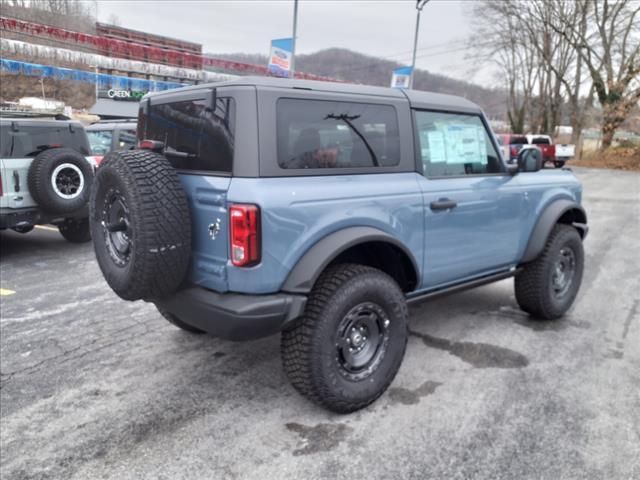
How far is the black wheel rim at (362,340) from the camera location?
2.92 m

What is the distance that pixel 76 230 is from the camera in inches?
300

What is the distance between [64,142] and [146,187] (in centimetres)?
527

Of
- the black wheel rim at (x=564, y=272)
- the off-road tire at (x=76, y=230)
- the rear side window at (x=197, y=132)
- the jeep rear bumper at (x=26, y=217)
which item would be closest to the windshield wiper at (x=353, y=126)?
the rear side window at (x=197, y=132)

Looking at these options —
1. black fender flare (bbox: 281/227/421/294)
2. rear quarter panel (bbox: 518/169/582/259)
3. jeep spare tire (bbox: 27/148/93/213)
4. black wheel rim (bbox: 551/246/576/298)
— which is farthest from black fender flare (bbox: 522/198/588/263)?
jeep spare tire (bbox: 27/148/93/213)

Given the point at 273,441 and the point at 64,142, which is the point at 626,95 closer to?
the point at 64,142

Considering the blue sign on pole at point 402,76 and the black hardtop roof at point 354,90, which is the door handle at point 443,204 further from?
the blue sign on pole at point 402,76

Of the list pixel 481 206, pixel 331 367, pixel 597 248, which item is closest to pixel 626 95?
pixel 597 248

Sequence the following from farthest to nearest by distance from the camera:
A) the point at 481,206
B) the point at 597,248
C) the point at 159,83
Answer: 1. the point at 159,83
2. the point at 597,248
3. the point at 481,206

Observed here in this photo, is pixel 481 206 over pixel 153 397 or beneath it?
over

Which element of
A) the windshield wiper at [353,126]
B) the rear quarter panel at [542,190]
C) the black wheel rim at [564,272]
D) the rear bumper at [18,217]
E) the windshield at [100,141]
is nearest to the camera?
the windshield wiper at [353,126]

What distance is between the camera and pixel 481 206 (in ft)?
12.2

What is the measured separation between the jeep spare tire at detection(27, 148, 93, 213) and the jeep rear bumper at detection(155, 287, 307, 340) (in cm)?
454

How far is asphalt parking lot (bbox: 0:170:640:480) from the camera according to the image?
98.7 inches

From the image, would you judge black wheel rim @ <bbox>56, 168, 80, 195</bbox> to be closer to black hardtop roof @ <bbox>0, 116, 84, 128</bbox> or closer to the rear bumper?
the rear bumper
